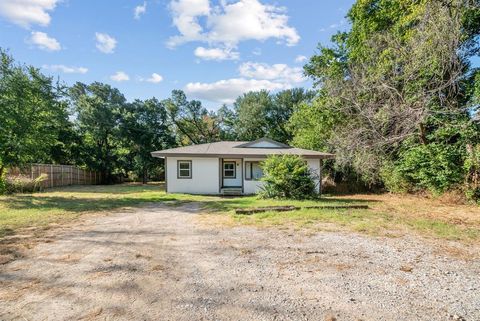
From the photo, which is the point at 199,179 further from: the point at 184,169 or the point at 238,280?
the point at 238,280

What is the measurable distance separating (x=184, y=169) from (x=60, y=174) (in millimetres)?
11144

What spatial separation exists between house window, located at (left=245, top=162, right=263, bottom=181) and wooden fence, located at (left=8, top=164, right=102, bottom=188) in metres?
10.9

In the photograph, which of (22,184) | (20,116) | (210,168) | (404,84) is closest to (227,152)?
(210,168)

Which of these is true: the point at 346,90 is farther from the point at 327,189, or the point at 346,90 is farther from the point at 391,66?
the point at 327,189

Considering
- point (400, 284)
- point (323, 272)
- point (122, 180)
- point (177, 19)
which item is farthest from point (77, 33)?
point (122, 180)

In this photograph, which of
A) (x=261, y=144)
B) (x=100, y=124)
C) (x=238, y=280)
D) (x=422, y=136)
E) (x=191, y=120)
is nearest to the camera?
(x=238, y=280)

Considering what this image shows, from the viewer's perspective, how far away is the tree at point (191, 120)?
106 ft

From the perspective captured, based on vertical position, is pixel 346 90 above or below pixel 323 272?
above

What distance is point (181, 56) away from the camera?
634 inches

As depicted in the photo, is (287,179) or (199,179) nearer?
(287,179)

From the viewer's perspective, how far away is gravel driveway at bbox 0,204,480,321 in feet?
8.27

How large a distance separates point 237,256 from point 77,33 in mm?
11152

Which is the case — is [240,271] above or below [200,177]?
below

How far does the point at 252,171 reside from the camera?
15.5 meters
